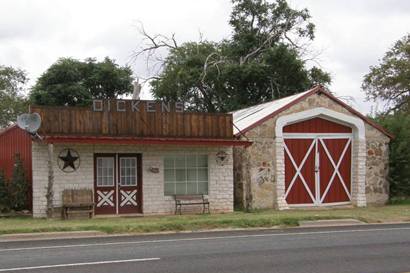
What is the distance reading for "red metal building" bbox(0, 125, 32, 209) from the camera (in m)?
21.3

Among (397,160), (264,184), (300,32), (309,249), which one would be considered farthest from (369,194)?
(300,32)

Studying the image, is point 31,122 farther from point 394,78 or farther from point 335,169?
point 394,78

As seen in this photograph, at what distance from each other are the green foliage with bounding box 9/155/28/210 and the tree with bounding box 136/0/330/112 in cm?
1882

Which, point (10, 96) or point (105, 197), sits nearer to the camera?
point (105, 197)

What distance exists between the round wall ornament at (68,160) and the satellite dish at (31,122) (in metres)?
1.59

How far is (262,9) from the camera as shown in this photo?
40.9m

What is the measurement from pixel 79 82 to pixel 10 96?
6.80m

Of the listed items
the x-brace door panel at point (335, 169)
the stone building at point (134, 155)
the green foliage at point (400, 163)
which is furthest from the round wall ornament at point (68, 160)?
the green foliage at point (400, 163)

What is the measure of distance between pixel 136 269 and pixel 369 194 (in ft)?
53.2

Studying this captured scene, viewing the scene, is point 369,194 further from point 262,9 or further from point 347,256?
point 262,9

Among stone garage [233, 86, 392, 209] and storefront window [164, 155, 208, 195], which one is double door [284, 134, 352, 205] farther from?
storefront window [164, 155, 208, 195]

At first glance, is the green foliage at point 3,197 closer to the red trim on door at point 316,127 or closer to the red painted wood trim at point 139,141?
the red painted wood trim at point 139,141

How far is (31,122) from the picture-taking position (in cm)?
1786

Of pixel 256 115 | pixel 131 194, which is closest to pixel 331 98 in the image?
pixel 256 115
